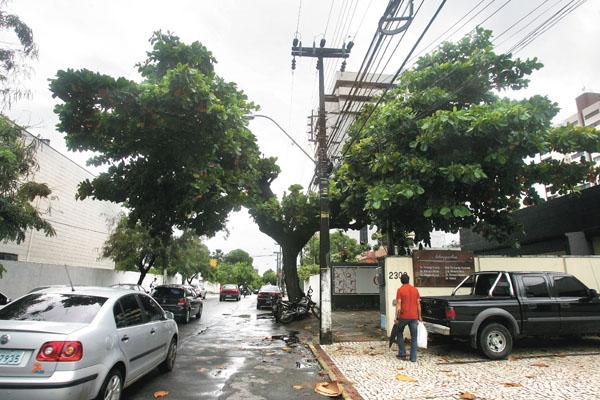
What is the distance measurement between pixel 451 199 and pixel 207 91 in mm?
6830

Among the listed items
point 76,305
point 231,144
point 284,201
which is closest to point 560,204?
point 284,201

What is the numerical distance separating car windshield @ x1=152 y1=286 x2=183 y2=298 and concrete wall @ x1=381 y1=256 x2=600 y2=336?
8622 mm

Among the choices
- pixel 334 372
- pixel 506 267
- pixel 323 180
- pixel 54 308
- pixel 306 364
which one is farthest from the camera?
pixel 323 180

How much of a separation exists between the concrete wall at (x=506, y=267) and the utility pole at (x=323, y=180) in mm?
1590

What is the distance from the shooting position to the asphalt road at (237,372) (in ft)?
20.6

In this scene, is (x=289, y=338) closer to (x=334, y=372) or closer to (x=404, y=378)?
(x=334, y=372)

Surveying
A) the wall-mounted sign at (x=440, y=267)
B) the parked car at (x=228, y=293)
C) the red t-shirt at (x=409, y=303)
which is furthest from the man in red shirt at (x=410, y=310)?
the parked car at (x=228, y=293)

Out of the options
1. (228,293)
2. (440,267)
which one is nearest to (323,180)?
(440,267)

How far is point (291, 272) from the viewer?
62.4ft

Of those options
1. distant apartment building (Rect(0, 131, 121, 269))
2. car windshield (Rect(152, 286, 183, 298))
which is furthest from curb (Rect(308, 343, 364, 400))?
distant apartment building (Rect(0, 131, 121, 269))

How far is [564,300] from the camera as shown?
28.9 feet

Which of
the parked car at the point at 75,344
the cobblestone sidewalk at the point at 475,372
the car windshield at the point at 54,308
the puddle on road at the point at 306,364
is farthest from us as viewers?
the puddle on road at the point at 306,364

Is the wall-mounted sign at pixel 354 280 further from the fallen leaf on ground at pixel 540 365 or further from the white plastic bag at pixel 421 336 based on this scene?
the fallen leaf on ground at pixel 540 365

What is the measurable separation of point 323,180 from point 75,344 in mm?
8480
